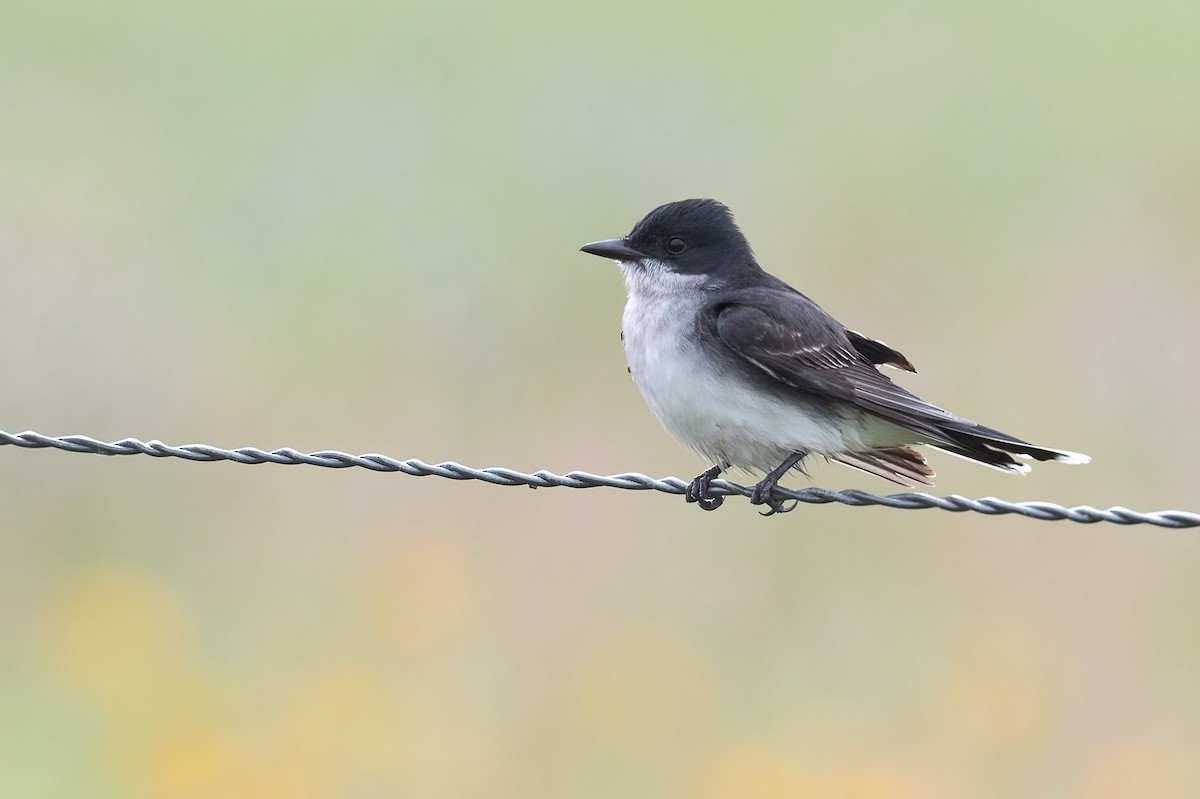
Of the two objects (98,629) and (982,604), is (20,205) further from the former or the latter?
(982,604)

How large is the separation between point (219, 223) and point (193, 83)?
256 cm

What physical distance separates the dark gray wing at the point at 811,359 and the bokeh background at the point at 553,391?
67.2 inches

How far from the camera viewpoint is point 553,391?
9719mm

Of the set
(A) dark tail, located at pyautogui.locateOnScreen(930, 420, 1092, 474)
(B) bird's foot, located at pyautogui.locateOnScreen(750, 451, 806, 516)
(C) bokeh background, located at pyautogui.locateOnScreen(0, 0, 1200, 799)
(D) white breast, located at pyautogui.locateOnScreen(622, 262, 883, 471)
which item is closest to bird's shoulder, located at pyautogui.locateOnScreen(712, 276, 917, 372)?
(D) white breast, located at pyautogui.locateOnScreen(622, 262, 883, 471)

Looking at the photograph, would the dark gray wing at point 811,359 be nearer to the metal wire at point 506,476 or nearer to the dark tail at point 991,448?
the dark tail at point 991,448

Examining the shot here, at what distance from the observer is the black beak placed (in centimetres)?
674

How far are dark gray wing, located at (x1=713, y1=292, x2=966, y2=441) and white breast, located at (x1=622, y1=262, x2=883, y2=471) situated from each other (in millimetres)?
104

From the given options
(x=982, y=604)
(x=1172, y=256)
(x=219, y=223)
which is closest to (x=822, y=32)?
(x=1172, y=256)

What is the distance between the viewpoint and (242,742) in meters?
6.93

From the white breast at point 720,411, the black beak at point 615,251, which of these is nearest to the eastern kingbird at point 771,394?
the white breast at point 720,411

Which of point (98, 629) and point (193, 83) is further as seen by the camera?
point (193, 83)

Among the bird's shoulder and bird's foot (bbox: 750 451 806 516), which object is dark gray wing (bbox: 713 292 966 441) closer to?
the bird's shoulder

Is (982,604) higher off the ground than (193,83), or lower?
lower

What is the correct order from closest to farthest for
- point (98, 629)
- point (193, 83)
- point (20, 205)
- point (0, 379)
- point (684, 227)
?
point (684, 227), point (98, 629), point (0, 379), point (20, 205), point (193, 83)
